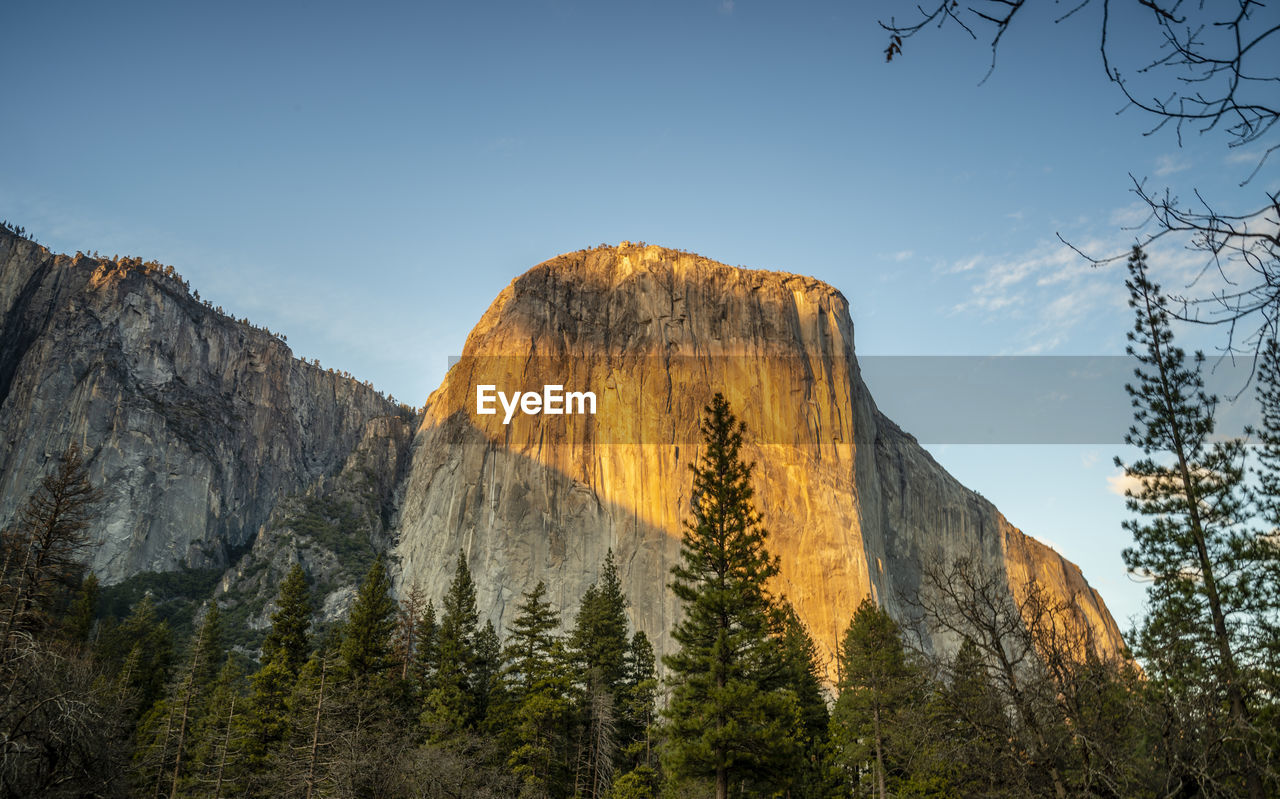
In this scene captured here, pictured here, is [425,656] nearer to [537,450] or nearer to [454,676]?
[454,676]

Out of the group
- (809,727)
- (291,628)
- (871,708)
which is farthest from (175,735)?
(871,708)

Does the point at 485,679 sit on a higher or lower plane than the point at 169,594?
lower

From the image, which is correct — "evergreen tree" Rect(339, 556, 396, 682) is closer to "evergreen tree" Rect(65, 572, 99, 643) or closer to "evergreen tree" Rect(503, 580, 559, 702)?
"evergreen tree" Rect(503, 580, 559, 702)

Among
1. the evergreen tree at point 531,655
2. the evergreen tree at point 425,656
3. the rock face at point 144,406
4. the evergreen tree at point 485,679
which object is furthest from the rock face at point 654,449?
A: the evergreen tree at point 531,655

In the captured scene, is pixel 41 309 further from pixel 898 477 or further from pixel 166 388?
pixel 898 477

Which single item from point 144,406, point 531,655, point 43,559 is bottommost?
point 531,655

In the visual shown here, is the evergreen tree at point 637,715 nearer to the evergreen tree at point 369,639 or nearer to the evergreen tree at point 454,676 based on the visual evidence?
the evergreen tree at point 454,676
